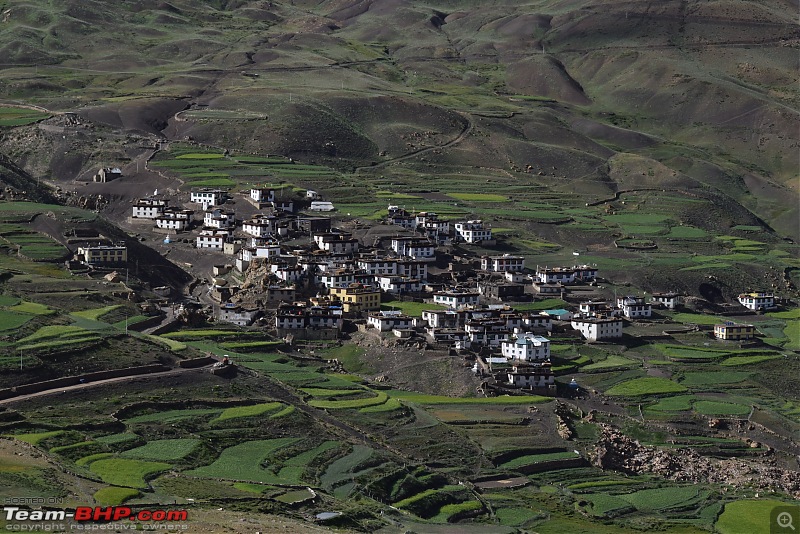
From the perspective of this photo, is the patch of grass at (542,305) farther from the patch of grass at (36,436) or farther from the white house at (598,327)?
the patch of grass at (36,436)

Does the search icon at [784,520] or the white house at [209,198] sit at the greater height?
the white house at [209,198]

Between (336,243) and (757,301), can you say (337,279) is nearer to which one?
(336,243)

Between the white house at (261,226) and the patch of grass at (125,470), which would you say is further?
the white house at (261,226)

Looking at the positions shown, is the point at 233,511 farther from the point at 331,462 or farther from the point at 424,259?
the point at 424,259

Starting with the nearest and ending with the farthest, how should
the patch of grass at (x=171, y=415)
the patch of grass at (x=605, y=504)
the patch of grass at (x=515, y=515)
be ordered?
the patch of grass at (x=515, y=515) < the patch of grass at (x=605, y=504) < the patch of grass at (x=171, y=415)

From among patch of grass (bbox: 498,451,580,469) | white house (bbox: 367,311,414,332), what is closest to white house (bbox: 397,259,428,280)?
white house (bbox: 367,311,414,332)

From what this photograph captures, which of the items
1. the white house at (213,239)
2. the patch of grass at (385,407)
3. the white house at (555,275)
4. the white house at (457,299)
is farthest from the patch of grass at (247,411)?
the white house at (555,275)

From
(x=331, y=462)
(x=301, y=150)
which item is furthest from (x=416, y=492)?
(x=301, y=150)

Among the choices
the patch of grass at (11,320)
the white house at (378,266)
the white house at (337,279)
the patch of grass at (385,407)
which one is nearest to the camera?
the patch of grass at (385,407)
